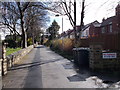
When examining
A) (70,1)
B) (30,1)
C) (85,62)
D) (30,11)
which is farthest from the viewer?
(30,11)

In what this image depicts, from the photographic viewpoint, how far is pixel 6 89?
531cm

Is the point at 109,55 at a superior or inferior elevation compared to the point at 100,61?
superior

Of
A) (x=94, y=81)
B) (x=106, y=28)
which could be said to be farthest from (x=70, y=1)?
(x=106, y=28)

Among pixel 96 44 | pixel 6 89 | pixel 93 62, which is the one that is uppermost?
pixel 96 44

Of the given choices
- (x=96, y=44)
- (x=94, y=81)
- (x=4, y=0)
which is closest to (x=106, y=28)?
(x=4, y=0)

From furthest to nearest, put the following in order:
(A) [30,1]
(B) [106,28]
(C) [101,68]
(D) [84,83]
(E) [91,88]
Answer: (B) [106,28], (A) [30,1], (C) [101,68], (D) [84,83], (E) [91,88]

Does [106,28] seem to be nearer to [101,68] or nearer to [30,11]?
[30,11]

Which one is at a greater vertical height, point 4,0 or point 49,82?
point 4,0

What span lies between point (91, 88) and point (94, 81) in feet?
3.06

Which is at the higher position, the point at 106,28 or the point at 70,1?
the point at 70,1

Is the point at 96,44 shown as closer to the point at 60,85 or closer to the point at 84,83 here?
the point at 84,83

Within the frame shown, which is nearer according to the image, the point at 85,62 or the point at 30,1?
the point at 85,62

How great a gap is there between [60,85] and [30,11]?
2218 cm

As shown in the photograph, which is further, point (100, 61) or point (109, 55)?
point (109, 55)
